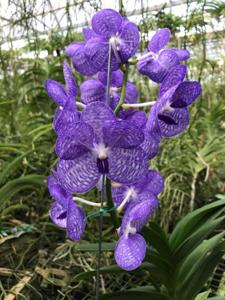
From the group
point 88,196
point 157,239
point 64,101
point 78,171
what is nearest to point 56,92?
point 64,101

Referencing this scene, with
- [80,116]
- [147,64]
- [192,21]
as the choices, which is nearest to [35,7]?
[192,21]

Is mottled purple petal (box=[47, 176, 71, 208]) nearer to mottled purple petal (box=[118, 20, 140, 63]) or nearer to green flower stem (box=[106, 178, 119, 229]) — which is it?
green flower stem (box=[106, 178, 119, 229])

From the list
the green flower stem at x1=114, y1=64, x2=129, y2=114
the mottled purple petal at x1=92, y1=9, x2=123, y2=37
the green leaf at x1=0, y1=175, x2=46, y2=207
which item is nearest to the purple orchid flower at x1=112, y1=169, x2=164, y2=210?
the green flower stem at x1=114, y1=64, x2=129, y2=114

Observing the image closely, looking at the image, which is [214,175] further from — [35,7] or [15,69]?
[15,69]

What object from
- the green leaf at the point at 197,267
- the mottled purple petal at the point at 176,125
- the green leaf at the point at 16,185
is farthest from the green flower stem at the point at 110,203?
the green leaf at the point at 16,185

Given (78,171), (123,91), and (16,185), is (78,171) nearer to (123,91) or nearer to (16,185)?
(123,91)

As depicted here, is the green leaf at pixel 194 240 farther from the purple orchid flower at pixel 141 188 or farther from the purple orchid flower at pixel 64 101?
the purple orchid flower at pixel 64 101
